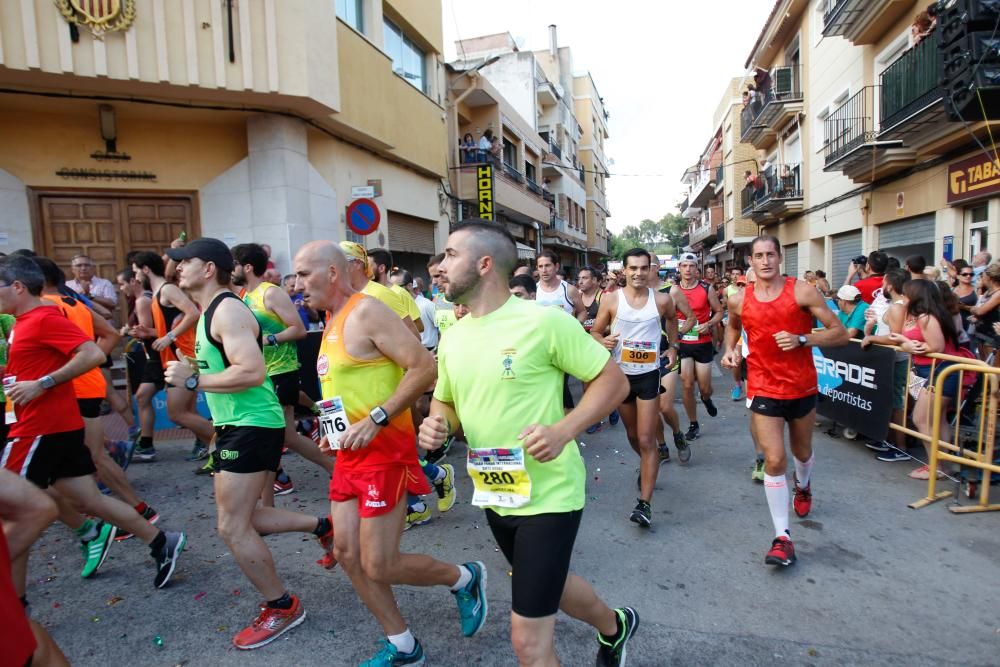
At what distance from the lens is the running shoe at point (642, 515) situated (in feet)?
14.0

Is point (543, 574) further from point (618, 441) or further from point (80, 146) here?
point (80, 146)

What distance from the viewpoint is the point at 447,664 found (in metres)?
2.85

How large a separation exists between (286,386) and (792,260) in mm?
24494

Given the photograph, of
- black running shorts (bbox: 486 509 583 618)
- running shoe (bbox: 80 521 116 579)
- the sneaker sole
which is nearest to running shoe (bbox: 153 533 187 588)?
running shoe (bbox: 80 521 116 579)

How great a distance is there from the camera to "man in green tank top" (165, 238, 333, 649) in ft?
9.94

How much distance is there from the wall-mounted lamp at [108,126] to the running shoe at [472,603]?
398 inches

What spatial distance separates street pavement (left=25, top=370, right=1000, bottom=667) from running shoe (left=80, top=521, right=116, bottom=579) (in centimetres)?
7

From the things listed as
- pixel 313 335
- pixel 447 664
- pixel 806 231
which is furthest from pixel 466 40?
pixel 447 664

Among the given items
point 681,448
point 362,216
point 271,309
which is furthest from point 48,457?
point 362,216

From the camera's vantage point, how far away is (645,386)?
4574 millimetres

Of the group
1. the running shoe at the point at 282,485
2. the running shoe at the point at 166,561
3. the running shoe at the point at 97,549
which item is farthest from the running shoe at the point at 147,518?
the running shoe at the point at 282,485

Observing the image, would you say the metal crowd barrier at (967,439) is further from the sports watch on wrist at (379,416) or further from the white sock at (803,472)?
the sports watch on wrist at (379,416)

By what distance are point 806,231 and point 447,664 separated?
23.2 metres

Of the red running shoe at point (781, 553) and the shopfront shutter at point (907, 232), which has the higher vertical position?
the shopfront shutter at point (907, 232)
